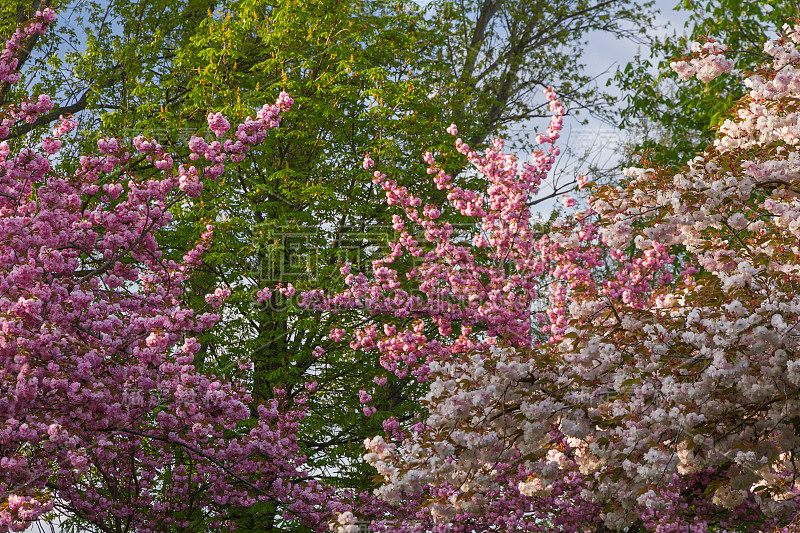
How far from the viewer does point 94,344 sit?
645 cm

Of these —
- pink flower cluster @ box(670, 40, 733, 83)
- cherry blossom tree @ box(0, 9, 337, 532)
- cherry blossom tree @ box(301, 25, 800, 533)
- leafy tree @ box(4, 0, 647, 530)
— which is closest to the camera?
cherry blossom tree @ box(301, 25, 800, 533)

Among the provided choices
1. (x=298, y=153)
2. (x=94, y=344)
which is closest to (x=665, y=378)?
(x=94, y=344)

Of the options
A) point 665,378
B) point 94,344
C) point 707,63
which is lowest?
point 665,378

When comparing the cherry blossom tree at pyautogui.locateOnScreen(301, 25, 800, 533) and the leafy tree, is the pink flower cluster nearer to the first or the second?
the cherry blossom tree at pyautogui.locateOnScreen(301, 25, 800, 533)

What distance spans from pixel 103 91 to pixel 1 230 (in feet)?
34.0

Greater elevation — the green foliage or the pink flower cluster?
the green foliage

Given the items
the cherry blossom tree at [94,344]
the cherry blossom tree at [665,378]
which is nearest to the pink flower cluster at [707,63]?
the cherry blossom tree at [665,378]

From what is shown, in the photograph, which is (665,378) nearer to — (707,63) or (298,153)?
(707,63)

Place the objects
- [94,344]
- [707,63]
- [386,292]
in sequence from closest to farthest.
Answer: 1. [94,344]
2. [707,63]
3. [386,292]

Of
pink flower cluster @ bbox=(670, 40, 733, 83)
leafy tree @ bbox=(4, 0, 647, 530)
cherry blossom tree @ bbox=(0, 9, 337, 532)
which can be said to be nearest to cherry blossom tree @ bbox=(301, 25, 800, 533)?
pink flower cluster @ bbox=(670, 40, 733, 83)

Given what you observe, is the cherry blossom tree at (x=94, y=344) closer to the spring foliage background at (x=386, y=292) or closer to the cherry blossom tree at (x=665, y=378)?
the spring foliage background at (x=386, y=292)

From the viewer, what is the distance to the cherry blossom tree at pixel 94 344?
5.95m

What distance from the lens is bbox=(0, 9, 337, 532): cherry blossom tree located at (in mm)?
5949

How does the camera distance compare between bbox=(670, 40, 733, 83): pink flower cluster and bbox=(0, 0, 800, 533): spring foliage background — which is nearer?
bbox=(0, 0, 800, 533): spring foliage background
